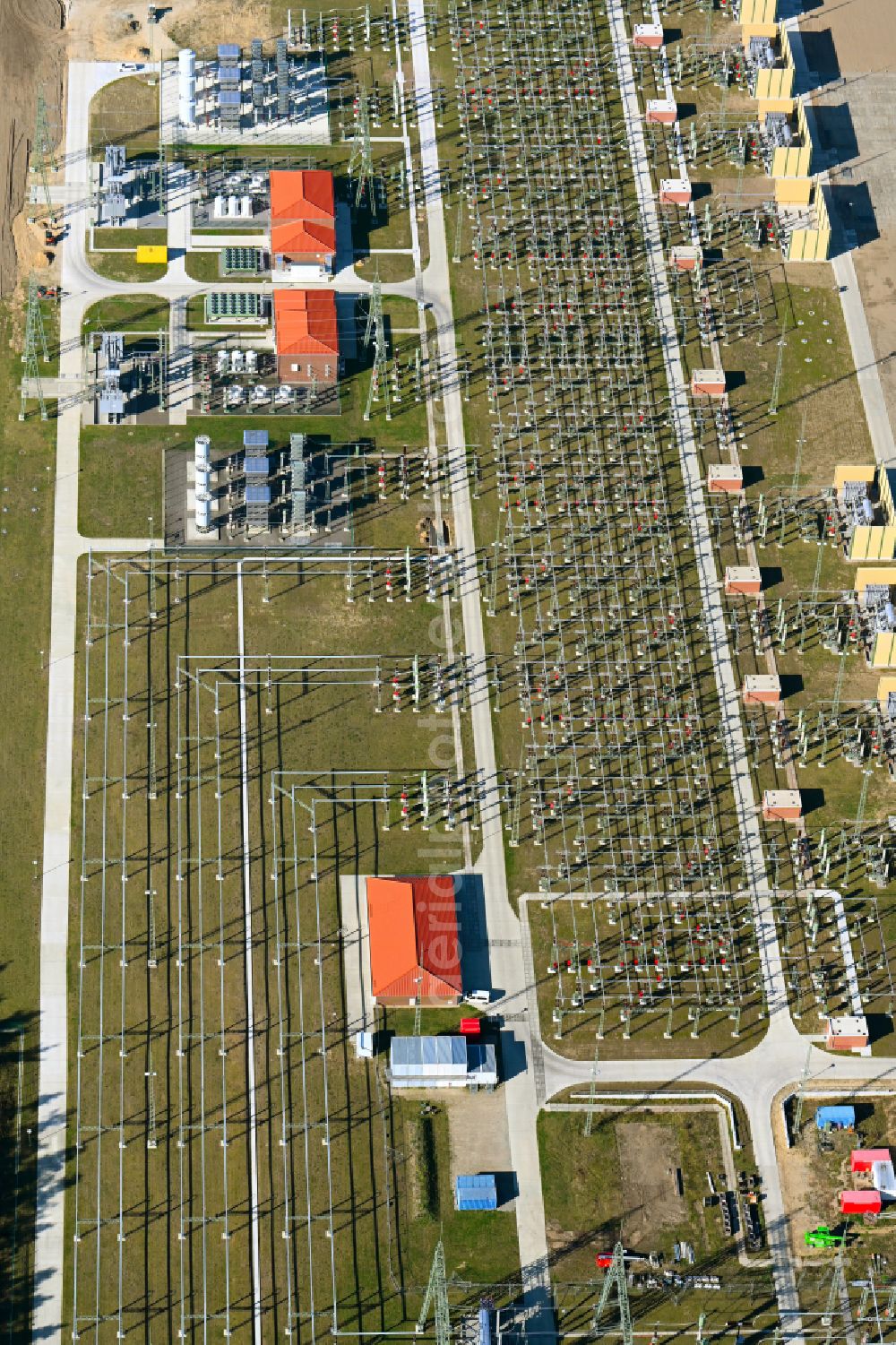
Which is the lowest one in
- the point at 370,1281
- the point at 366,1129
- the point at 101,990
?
the point at 370,1281

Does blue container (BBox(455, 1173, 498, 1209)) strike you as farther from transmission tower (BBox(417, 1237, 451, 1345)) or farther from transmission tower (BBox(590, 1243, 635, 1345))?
transmission tower (BBox(590, 1243, 635, 1345))

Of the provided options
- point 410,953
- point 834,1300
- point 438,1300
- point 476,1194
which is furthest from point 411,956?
point 834,1300

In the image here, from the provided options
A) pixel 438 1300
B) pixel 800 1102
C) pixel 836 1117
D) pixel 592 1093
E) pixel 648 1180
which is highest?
pixel 592 1093

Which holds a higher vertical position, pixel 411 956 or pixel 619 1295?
pixel 411 956

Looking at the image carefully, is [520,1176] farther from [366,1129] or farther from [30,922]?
[30,922]

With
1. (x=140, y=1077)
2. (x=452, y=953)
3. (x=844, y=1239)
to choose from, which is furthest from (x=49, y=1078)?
(x=844, y=1239)

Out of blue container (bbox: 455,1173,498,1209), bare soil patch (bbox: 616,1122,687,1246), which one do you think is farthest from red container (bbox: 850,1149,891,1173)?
blue container (bbox: 455,1173,498,1209)

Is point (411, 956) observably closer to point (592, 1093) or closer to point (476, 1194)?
point (592, 1093)
